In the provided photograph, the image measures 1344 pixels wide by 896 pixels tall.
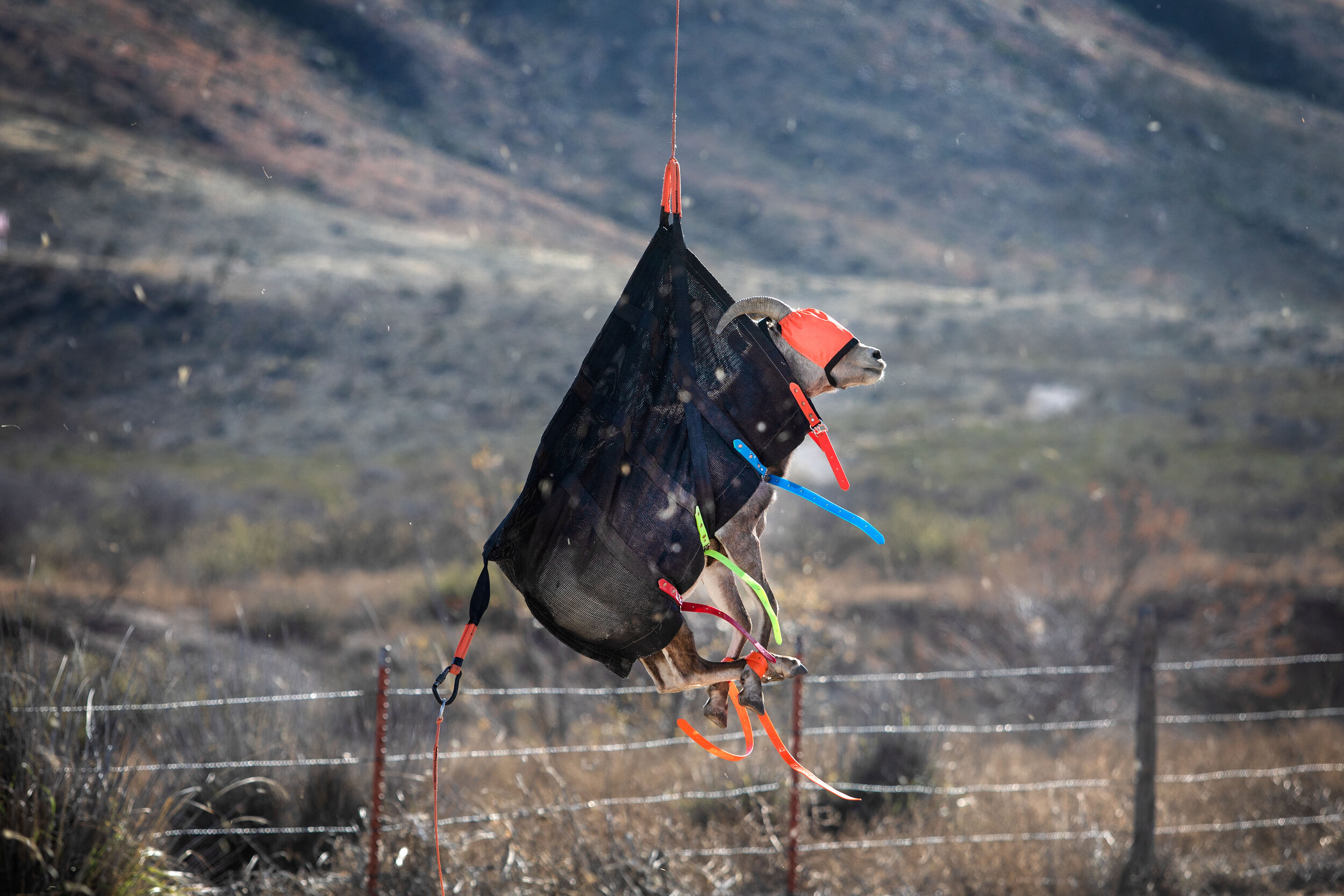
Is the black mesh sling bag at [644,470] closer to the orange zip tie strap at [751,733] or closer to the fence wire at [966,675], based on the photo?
the orange zip tie strap at [751,733]

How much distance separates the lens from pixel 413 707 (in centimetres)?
612

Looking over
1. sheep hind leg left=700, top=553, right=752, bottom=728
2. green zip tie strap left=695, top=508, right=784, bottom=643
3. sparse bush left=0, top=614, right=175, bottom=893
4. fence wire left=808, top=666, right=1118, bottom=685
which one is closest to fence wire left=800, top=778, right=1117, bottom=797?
fence wire left=808, top=666, right=1118, bottom=685

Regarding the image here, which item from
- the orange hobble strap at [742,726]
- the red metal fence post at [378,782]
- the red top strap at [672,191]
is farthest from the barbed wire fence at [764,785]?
→ the red top strap at [672,191]

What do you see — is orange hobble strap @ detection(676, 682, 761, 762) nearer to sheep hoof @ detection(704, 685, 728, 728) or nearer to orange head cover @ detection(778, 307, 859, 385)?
sheep hoof @ detection(704, 685, 728, 728)

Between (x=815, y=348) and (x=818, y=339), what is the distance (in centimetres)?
3

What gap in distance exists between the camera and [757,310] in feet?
8.60

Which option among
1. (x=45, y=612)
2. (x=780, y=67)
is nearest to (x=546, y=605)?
(x=45, y=612)

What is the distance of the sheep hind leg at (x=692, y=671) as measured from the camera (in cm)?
254

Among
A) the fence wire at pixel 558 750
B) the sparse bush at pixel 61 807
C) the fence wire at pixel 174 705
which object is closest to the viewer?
the sparse bush at pixel 61 807

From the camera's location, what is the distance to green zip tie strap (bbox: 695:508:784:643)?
2.47m

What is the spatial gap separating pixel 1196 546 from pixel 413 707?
14.3 metres

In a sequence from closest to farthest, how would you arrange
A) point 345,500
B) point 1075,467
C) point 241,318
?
point 345,500 → point 1075,467 → point 241,318

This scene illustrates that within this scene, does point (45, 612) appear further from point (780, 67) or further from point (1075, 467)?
point (780, 67)

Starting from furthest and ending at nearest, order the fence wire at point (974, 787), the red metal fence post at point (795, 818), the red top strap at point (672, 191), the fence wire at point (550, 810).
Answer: the fence wire at point (974, 787) < the red metal fence post at point (795, 818) < the fence wire at point (550, 810) < the red top strap at point (672, 191)
